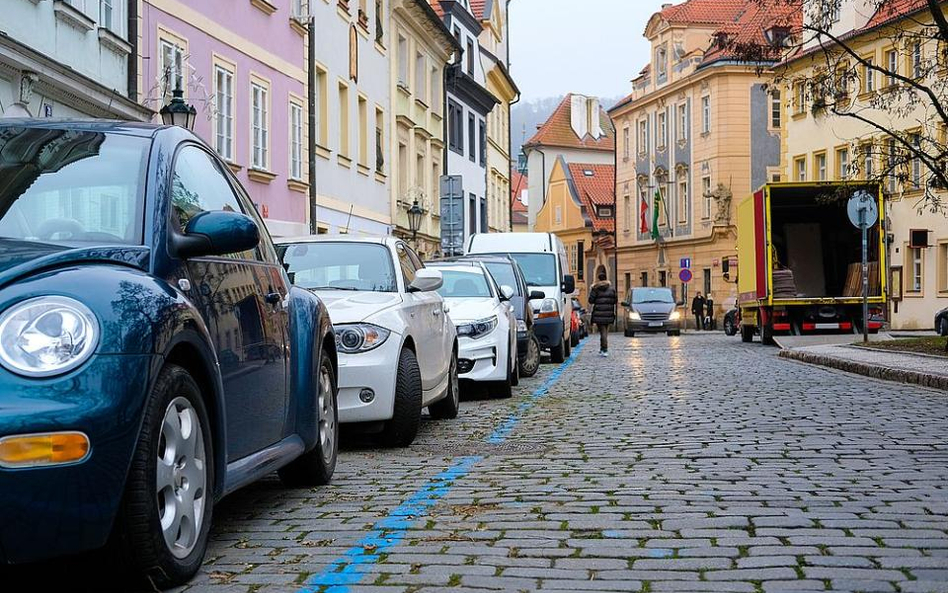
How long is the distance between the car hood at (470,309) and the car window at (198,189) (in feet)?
26.5

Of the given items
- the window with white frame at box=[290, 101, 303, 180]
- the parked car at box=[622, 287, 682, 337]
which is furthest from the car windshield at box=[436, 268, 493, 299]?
the parked car at box=[622, 287, 682, 337]

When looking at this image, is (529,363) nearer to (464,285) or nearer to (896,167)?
(464,285)

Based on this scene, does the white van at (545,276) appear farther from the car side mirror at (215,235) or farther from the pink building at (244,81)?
the car side mirror at (215,235)

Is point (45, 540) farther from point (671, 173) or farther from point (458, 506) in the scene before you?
point (671, 173)

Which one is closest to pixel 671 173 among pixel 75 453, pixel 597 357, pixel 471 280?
pixel 597 357

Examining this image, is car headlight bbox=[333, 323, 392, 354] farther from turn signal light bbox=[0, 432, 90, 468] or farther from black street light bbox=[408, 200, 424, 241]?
black street light bbox=[408, 200, 424, 241]

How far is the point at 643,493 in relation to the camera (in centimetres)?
726

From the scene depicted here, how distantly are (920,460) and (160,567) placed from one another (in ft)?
17.7

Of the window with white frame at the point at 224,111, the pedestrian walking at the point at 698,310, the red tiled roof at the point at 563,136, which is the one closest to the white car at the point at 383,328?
the window with white frame at the point at 224,111

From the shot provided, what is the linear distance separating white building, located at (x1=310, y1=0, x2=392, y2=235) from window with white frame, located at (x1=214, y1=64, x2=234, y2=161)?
5162mm

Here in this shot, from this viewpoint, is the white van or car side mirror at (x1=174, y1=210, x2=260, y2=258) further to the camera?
the white van

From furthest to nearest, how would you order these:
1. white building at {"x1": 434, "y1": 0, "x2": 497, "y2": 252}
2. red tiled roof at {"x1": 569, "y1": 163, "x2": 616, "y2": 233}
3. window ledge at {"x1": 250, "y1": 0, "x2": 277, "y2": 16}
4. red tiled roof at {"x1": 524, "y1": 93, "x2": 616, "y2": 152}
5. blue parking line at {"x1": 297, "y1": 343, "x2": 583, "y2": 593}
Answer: red tiled roof at {"x1": 524, "y1": 93, "x2": 616, "y2": 152} < red tiled roof at {"x1": 569, "y1": 163, "x2": 616, "y2": 233} < white building at {"x1": 434, "y1": 0, "x2": 497, "y2": 252} < window ledge at {"x1": 250, "y1": 0, "x2": 277, "y2": 16} < blue parking line at {"x1": 297, "y1": 343, "x2": 583, "y2": 593}

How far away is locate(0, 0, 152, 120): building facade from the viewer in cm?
1591

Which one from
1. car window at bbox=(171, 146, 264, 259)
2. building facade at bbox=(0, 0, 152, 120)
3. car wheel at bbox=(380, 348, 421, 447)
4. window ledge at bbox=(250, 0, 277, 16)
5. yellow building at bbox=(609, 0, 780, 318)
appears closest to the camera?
car window at bbox=(171, 146, 264, 259)
